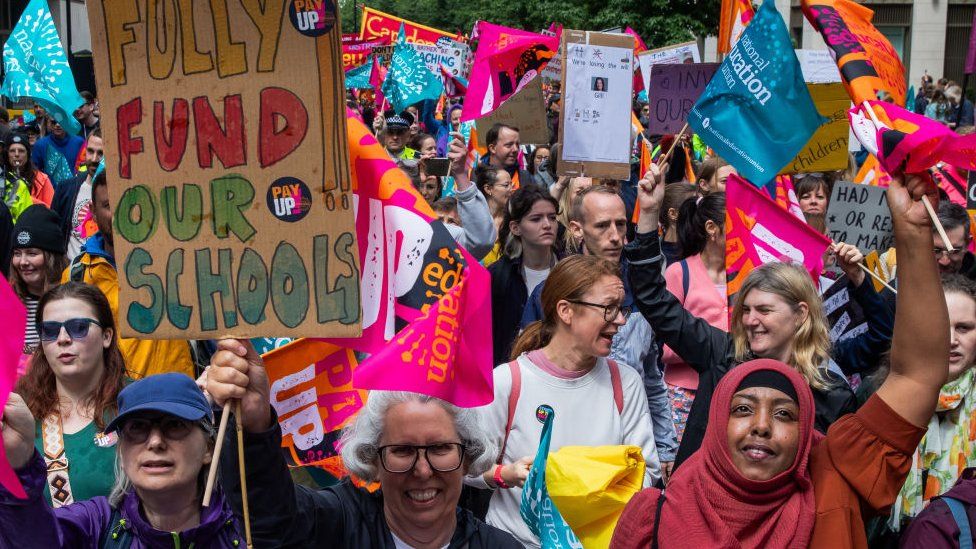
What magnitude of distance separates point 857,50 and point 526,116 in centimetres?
754

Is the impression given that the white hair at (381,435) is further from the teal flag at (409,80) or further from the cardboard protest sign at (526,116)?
the teal flag at (409,80)

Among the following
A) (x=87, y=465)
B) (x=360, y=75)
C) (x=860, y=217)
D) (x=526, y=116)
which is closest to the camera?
(x=87, y=465)

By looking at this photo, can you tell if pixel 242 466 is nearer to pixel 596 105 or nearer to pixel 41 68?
pixel 596 105

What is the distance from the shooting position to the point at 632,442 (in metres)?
4.45

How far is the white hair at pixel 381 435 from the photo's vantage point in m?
3.25

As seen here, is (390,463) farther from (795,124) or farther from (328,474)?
(795,124)

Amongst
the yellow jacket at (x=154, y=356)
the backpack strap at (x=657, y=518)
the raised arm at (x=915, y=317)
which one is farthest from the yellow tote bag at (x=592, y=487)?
the yellow jacket at (x=154, y=356)

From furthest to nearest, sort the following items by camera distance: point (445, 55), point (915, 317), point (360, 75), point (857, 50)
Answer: point (360, 75)
point (445, 55)
point (857, 50)
point (915, 317)

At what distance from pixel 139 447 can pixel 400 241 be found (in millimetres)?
894

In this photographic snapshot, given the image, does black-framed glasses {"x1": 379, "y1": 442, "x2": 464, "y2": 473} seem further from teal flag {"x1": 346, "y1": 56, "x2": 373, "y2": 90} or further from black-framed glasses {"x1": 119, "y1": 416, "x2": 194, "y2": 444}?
teal flag {"x1": 346, "y1": 56, "x2": 373, "y2": 90}

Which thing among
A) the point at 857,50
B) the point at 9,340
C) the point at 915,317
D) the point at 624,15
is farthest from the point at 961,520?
the point at 624,15

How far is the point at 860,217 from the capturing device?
6988 millimetres

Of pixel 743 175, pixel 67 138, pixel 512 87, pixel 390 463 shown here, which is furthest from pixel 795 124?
pixel 67 138

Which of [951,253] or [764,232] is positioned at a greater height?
[764,232]
